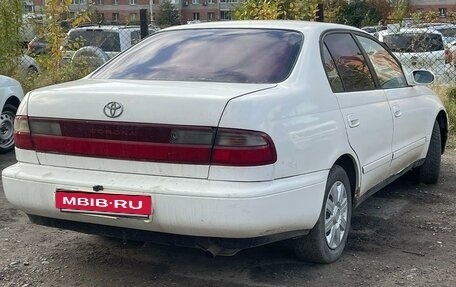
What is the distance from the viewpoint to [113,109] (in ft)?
11.5

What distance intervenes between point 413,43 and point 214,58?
7.20m

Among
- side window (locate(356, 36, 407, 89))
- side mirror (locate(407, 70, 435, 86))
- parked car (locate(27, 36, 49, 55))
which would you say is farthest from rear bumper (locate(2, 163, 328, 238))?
parked car (locate(27, 36, 49, 55))

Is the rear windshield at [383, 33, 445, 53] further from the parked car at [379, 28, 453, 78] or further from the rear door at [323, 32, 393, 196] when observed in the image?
the rear door at [323, 32, 393, 196]

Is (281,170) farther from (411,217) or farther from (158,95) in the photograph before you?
(411,217)

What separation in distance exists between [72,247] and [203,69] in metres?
1.61

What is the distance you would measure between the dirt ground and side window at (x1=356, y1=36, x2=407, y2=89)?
112cm

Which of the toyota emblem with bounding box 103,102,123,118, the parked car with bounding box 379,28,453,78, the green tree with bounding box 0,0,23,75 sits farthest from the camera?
the parked car with bounding box 379,28,453,78

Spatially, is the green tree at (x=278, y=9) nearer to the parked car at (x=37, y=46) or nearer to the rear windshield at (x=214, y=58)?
the parked car at (x=37, y=46)

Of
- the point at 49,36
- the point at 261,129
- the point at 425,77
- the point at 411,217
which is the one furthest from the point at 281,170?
the point at 49,36

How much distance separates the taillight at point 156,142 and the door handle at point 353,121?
37.9 inches

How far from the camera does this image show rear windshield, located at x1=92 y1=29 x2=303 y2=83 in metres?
3.97

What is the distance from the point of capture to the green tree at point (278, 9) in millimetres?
9641

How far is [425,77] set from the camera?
5637mm

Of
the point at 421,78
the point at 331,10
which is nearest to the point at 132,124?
the point at 421,78
